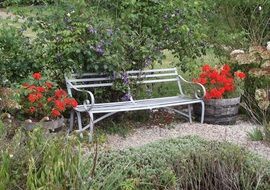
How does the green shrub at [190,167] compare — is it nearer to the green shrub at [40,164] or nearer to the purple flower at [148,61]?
the green shrub at [40,164]

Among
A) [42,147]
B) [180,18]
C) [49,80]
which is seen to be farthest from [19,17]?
[42,147]

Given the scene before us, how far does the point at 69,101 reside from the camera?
233 inches

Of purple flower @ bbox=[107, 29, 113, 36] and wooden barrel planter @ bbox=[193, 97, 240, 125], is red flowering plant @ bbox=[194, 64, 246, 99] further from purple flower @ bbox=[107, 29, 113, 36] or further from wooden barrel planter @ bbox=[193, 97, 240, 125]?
purple flower @ bbox=[107, 29, 113, 36]

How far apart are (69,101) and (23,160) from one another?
2197 mm

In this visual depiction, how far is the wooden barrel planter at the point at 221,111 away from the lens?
6.79 metres

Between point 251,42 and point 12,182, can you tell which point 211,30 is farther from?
point 12,182

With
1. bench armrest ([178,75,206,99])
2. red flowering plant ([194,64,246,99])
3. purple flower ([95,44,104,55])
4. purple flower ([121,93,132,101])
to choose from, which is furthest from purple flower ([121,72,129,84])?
red flowering plant ([194,64,246,99])

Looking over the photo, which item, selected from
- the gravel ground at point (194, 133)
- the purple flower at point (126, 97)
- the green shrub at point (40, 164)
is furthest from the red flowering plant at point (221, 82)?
the green shrub at point (40, 164)

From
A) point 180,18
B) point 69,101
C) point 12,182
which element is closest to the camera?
point 12,182

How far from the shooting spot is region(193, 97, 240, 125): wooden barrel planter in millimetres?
6789

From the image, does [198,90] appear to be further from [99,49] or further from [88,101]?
[88,101]

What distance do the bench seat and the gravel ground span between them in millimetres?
312

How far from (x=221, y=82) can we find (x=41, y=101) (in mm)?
2392

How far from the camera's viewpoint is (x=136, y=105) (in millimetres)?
6391
